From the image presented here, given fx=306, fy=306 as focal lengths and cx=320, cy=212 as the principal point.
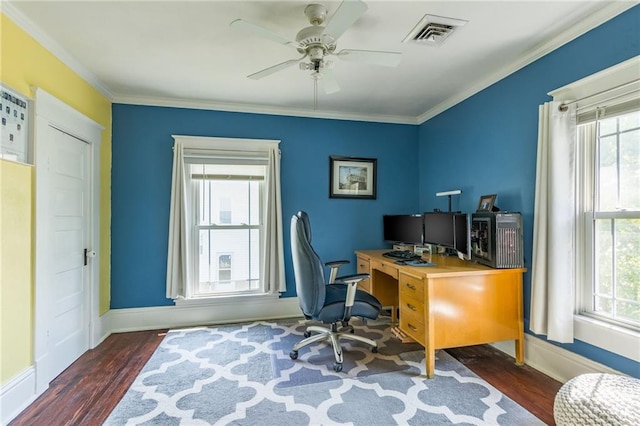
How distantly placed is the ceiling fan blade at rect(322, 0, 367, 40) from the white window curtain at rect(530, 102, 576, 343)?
1.54 meters

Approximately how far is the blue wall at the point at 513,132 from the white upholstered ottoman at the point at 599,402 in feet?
1.32

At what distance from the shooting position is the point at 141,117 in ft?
10.6

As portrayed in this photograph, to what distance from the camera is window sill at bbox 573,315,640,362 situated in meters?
1.73

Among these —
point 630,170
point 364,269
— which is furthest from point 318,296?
point 630,170

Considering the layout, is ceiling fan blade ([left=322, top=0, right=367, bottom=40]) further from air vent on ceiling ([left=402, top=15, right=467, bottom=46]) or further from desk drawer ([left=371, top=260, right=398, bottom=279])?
desk drawer ([left=371, top=260, right=398, bottom=279])

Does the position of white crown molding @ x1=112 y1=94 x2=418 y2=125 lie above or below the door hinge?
above

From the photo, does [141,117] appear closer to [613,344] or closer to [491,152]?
[491,152]

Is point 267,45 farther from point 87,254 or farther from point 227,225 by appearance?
point 87,254

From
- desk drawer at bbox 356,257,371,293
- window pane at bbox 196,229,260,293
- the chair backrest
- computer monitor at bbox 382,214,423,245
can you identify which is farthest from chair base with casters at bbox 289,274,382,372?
window pane at bbox 196,229,260,293

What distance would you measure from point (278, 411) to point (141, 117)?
306cm

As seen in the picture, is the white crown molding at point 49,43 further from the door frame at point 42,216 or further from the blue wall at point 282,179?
the blue wall at point 282,179

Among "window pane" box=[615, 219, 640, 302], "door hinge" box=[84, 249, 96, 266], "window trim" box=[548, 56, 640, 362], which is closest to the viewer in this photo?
"window trim" box=[548, 56, 640, 362]

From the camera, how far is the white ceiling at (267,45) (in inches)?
71.3

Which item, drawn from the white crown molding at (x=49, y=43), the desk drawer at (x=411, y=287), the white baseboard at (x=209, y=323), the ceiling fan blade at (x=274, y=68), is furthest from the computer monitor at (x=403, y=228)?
the white crown molding at (x=49, y=43)
